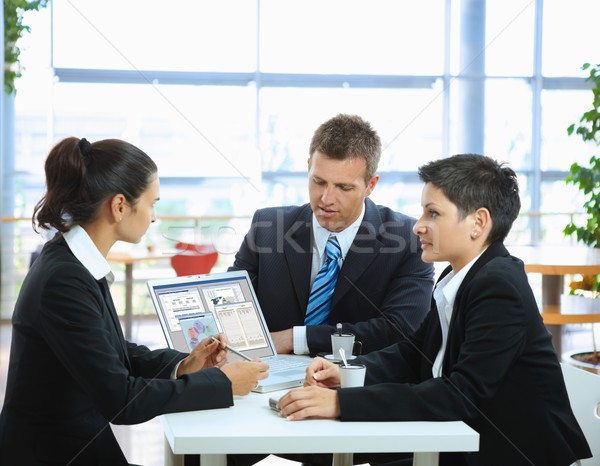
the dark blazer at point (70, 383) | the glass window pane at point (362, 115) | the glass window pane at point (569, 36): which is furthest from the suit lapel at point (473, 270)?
the glass window pane at point (569, 36)

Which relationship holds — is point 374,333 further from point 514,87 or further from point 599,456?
point 514,87

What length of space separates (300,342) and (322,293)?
210 mm

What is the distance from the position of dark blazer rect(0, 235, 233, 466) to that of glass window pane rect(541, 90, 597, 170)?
21.3ft

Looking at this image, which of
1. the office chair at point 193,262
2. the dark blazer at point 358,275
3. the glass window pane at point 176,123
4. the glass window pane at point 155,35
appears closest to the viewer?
the dark blazer at point 358,275

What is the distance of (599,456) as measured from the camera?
6.29 feet

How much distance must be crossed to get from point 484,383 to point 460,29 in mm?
6348

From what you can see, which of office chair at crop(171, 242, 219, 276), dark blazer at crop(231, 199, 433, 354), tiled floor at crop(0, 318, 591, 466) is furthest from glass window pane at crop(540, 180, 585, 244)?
dark blazer at crop(231, 199, 433, 354)

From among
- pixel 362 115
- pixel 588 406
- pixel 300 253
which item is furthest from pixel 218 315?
pixel 362 115

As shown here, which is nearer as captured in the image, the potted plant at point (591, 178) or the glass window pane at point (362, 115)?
the potted plant at point (591, 178)

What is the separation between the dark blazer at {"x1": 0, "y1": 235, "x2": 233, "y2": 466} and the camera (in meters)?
1.61

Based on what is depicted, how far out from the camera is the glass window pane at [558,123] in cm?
756

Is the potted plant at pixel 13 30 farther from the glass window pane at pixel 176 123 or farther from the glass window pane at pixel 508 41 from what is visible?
the glass window pane at pixel 508 41

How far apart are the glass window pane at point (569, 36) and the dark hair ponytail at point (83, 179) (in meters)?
6.46

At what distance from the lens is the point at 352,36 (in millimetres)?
7277
